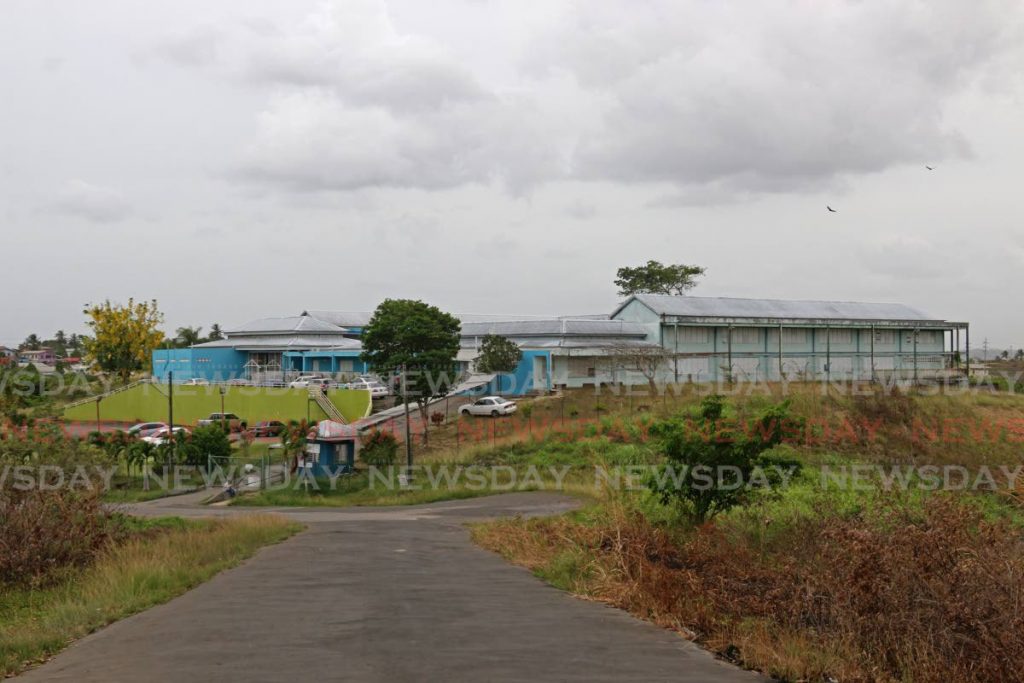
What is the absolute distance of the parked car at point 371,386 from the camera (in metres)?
55.8

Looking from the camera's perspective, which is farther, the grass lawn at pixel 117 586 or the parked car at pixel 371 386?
the parked car at pixel 371 386

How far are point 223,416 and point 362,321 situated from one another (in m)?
32.0

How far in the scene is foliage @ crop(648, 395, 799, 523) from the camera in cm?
1858

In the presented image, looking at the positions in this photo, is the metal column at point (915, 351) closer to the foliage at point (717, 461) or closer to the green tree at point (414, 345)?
the green tree at point (414, 345)

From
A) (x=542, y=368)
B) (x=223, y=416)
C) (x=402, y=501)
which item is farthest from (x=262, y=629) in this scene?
(x=542, y=368)

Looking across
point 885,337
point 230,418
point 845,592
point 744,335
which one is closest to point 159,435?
point 230,418

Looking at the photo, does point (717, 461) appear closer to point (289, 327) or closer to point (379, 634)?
point (379, 634)

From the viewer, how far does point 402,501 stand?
32312 mm

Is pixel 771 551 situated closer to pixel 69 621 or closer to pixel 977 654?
pixel 977 654

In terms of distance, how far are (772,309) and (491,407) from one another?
92.0 feet

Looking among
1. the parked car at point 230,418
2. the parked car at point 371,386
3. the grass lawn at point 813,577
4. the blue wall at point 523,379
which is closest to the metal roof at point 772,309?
the blue wall at point 523,379

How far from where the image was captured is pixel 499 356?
5603 cm

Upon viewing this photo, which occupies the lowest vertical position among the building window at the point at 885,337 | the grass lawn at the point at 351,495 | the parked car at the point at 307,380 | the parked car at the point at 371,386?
the grass lawn at the point at 351,495

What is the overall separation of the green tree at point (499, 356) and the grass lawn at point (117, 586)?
3604 cm
